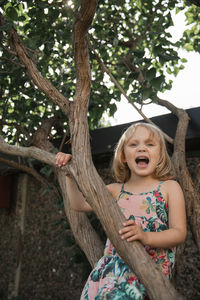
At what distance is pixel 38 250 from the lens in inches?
161

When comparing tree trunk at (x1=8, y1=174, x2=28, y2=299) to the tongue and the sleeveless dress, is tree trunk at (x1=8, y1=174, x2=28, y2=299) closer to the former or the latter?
the sleeveless dress

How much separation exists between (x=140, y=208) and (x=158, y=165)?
0.32 metres

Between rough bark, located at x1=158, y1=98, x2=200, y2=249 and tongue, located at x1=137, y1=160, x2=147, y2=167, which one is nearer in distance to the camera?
tongue, located at x1=137, y1=160, x2=147, y2=167

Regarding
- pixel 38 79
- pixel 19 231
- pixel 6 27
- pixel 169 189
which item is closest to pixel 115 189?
pixel 169 189

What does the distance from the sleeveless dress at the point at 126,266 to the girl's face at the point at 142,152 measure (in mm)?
133

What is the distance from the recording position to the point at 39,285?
13.0 feet

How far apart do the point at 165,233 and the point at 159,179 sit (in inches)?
18.2

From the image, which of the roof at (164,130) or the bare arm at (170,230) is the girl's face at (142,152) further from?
the roof at (164,130)

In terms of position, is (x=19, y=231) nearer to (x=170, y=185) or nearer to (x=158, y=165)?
(x=158, y=165)

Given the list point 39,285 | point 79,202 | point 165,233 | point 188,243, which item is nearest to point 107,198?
point 165,233

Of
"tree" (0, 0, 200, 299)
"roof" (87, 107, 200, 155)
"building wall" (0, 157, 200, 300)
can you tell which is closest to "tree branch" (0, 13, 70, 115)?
"tree" (0, 0, 200, 299)

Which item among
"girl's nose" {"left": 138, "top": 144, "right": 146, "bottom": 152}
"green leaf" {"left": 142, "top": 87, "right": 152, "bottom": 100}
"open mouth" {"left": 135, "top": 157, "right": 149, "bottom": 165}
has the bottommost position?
"open mouth" {"left": 135, "top": 157, "right": 149, "bottom": 165}

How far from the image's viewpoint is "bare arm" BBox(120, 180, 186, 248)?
1345 millimetres

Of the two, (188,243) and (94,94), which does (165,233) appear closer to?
(188,243)
